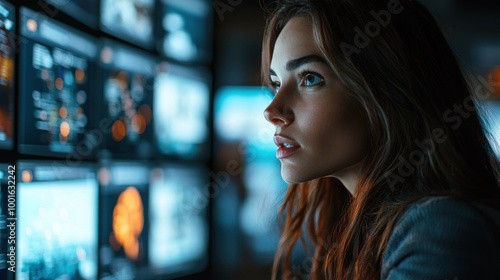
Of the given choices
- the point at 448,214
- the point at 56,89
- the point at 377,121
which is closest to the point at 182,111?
the point at 56,89

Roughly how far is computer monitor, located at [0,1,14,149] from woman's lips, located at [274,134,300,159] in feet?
1.88

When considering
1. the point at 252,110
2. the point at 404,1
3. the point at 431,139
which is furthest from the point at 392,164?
the point at 252,110

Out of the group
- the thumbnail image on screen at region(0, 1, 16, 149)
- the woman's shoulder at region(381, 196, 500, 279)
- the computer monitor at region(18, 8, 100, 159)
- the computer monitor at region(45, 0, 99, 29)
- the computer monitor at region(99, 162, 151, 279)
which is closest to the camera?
the woman's shoulder at region(381, 196, 500, 279)

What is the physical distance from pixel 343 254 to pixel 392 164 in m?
0.22

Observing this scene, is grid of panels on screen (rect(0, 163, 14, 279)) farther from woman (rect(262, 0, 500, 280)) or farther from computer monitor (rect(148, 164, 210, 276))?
computer monitor (rect(148, 164, 210, 276))

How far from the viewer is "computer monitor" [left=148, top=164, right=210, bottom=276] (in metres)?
2.24

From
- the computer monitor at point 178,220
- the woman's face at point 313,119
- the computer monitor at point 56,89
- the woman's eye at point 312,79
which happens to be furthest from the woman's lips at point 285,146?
the computer monitor at point 178,220

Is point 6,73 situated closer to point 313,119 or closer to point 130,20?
point 313,119

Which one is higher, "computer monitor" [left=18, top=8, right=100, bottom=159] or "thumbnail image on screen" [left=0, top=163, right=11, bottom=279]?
"computer monitor" [left=18, top=8, right=100, bottom=159]

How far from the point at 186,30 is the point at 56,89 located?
1024mm

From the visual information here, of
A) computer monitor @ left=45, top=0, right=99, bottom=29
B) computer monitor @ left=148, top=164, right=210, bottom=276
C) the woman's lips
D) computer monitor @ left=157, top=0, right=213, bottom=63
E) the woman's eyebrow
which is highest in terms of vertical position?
computer monitor @ left=157, top=0, right=213, bottom=63

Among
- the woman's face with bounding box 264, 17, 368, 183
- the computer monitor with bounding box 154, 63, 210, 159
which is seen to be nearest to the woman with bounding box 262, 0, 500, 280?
the woman's face with bounding box 264, 17, 368, 183

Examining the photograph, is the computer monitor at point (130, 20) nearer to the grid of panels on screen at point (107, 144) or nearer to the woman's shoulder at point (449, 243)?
the grid of panels on screen at point (107, 144)

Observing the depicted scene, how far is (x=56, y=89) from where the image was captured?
1.55m
